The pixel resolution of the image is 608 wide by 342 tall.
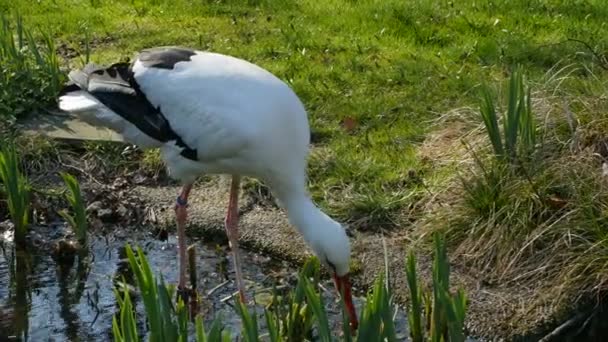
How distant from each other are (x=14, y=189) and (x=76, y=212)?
32cm

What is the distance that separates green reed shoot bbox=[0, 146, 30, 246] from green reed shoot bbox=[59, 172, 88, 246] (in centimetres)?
20

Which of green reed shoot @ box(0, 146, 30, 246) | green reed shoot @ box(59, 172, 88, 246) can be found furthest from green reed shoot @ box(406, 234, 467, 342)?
green reed shoot @ box(0, 146, 30, 246)

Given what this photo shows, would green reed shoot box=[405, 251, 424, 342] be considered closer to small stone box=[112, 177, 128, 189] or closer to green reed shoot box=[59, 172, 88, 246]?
green reed shoot box=[59, 172, 88, 246]

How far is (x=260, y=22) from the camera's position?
9.37 m

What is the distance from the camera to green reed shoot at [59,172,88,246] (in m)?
5.98

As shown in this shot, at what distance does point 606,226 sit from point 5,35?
3809 mm

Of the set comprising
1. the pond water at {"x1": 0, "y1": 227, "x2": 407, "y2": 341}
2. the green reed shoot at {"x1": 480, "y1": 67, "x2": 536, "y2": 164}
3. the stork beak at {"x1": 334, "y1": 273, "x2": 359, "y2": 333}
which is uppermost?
the green reed shoot at {"x1": 480, "y1": 67, "x2": 536, "y2": 164}

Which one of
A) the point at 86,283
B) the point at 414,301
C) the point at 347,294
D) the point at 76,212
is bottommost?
the point at 86,283

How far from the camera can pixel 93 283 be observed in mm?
6164

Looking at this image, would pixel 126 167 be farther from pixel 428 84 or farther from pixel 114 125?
pixel 428 84

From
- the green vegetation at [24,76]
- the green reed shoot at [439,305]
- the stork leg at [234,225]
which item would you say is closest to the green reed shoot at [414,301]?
the green reed shoot at [439,305]

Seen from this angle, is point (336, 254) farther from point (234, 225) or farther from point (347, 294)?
point (234, 225)

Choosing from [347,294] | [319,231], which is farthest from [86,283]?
[347,294]

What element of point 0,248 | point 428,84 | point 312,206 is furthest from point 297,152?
point 428,84
